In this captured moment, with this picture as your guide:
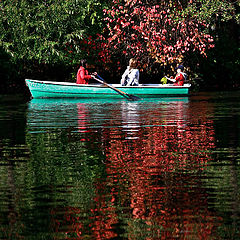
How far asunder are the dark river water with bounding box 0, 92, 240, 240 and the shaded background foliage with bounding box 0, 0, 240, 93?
20363 millimetres

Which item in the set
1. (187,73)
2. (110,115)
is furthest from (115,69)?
(110,115)

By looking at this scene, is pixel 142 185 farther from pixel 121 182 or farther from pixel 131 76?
pixel 131 76

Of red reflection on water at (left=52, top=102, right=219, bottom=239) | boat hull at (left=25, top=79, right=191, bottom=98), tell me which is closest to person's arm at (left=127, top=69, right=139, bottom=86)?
boat hull at (left=25, top=79, right=191, bottom=98)

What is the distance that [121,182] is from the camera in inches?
375

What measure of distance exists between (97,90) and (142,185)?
26.5 meters

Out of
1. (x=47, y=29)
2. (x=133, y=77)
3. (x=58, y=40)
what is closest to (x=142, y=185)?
(x=133, y=77)

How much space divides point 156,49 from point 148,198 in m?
29.7

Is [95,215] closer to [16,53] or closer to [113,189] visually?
[113,189]

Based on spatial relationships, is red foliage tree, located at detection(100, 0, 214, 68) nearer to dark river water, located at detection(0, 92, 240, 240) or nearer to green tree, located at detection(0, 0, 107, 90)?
green tree, located at detection(0, 0, 107, 90)

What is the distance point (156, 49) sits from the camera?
1485 inches

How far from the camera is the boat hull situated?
35.3 metres

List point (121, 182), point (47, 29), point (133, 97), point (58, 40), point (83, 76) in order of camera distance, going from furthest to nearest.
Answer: point (47, 29) → point (58, 40) → point (83, 76) → point (133, 97) → point (121, 182)

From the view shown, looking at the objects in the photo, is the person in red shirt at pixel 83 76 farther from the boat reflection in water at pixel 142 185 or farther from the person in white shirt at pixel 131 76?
the boat reflection in water at pixel 142 185

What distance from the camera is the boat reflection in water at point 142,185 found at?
699 cm
